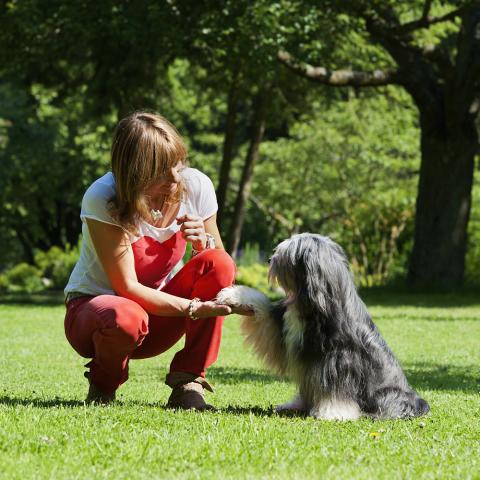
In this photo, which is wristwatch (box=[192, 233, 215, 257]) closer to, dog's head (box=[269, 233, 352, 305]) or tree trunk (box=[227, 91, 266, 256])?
dog's head (box=[269, 233, 352, 305])

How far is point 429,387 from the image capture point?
23.6 feet

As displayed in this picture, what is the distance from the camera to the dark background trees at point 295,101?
1678 cm

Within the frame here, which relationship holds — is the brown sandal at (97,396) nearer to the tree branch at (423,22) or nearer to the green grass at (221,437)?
the green grass at (221,437)

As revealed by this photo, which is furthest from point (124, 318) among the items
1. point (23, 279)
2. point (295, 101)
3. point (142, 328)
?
point (23, 279)

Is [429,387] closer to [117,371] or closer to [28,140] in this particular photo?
[117,371]

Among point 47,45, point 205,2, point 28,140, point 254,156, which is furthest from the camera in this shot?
point 28,140

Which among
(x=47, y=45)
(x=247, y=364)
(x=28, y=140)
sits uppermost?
(x=47, y=45)

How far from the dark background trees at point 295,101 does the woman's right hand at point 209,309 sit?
453 inches

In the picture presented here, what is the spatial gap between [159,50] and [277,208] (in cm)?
1226

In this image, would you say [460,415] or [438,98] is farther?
[438,98]

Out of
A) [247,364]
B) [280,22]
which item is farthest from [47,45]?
[247,364]

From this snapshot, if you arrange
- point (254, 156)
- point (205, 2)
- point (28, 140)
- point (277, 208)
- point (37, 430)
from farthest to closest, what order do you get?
point (277, 208) → point (28, 140) → point (254, 156) → point (205, 2) → point (37, 430)

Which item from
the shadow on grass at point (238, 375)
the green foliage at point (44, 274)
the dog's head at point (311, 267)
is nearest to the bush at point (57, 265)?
the green foliage at point (44, 274)

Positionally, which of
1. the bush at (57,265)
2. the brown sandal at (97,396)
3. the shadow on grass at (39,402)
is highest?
the brown sandal at (97,396)
